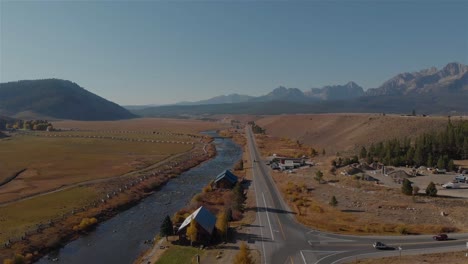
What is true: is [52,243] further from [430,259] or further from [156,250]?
[430,259]

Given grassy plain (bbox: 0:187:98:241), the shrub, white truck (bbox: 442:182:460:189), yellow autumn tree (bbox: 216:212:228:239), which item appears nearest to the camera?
yellow autumn tree (bbox: 216:212:228:239)

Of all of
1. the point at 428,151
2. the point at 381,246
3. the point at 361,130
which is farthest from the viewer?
the point at 361,130

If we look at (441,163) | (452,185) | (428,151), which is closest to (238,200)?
(452,185)

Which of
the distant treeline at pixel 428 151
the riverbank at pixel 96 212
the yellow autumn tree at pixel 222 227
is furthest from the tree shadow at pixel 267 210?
the distant treeline at pixel 428 151

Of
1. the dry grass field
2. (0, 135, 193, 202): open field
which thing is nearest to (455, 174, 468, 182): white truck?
the dry grass field

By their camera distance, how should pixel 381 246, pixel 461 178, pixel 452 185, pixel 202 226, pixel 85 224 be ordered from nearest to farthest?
pixel 381 246 < pixel 202 226 < pixel 85 224 < pixel 452 185 < pixel 461 178

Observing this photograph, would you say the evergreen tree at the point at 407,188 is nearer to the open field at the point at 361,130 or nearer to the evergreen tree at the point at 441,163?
the evergreen tree at the point at 441,163

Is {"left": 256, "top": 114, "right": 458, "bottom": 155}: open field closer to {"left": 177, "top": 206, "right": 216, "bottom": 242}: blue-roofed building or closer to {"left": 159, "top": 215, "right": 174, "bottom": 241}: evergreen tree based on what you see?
{"left": 177, "top": 206, "right": 216, "bottom": 242}: blue-roofed building

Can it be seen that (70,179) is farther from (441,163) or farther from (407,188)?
(441,163)
